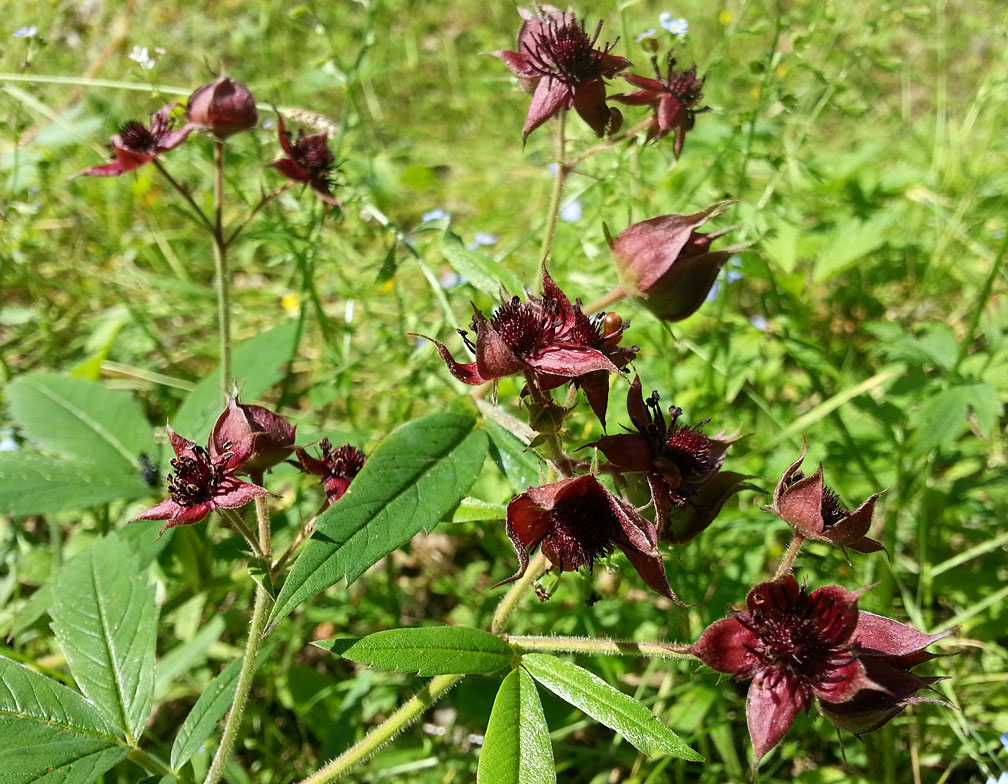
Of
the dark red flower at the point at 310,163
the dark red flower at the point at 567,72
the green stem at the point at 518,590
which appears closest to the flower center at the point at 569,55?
the dark red flower at the point at 567,72

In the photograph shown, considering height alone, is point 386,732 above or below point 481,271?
below

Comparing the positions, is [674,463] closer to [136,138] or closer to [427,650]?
[427,650]

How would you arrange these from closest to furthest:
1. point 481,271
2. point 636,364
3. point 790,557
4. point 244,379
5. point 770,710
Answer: point 770,710, point 790,557, point 481,271, point 244,379, point 636,364

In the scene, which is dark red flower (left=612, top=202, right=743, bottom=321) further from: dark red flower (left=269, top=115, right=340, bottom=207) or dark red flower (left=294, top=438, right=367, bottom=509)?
dark red flower (left=269, top=115, right=340, bottom=207)

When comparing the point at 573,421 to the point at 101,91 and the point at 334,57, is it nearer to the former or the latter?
the point at 334,57

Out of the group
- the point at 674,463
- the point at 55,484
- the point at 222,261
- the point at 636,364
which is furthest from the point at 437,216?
the point at 674,463

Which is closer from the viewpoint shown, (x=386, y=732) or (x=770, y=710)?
(x=770, y=710)
